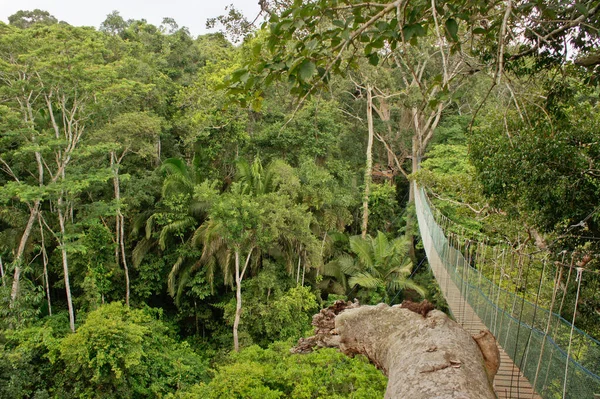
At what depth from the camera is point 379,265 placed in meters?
9.35

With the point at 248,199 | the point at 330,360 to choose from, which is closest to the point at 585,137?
the point at 330,360

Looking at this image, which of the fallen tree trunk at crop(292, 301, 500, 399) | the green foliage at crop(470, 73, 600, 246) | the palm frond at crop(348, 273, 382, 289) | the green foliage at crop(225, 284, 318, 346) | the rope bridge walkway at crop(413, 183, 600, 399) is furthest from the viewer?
the palm frond at crop(348, 273, 382, 289)

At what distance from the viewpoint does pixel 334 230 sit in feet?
31.1

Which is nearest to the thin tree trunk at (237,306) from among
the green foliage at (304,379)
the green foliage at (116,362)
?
the green foliage at (116,362)

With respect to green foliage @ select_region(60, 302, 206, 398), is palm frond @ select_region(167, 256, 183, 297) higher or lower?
higher

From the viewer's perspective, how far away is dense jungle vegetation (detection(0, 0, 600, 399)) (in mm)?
4113

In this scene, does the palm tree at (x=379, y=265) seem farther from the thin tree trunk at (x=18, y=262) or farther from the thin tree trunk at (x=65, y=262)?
the thin tree trunk at (x=18, y=262)

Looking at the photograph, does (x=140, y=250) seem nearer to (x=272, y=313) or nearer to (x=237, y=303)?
(x=237, y=303)

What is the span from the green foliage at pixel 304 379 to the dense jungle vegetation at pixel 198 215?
0.07 feet

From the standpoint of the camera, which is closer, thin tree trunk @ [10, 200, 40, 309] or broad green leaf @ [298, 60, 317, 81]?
broad green leaf @ [298, 60, 317, 81]

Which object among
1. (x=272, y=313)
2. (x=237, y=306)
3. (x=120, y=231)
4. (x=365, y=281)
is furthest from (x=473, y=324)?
(x=120, y=231)

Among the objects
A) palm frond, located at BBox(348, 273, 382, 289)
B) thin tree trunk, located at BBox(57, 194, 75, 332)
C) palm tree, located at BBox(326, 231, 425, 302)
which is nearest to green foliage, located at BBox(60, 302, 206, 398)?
thin tree trunk, located at BBox(57, 194, 75, 332)

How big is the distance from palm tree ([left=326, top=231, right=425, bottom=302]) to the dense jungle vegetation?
0.05 m

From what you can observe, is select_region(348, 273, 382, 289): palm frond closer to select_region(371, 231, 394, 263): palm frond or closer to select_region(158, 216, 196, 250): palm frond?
select_region(371, 231, 394, 263): palm frond
